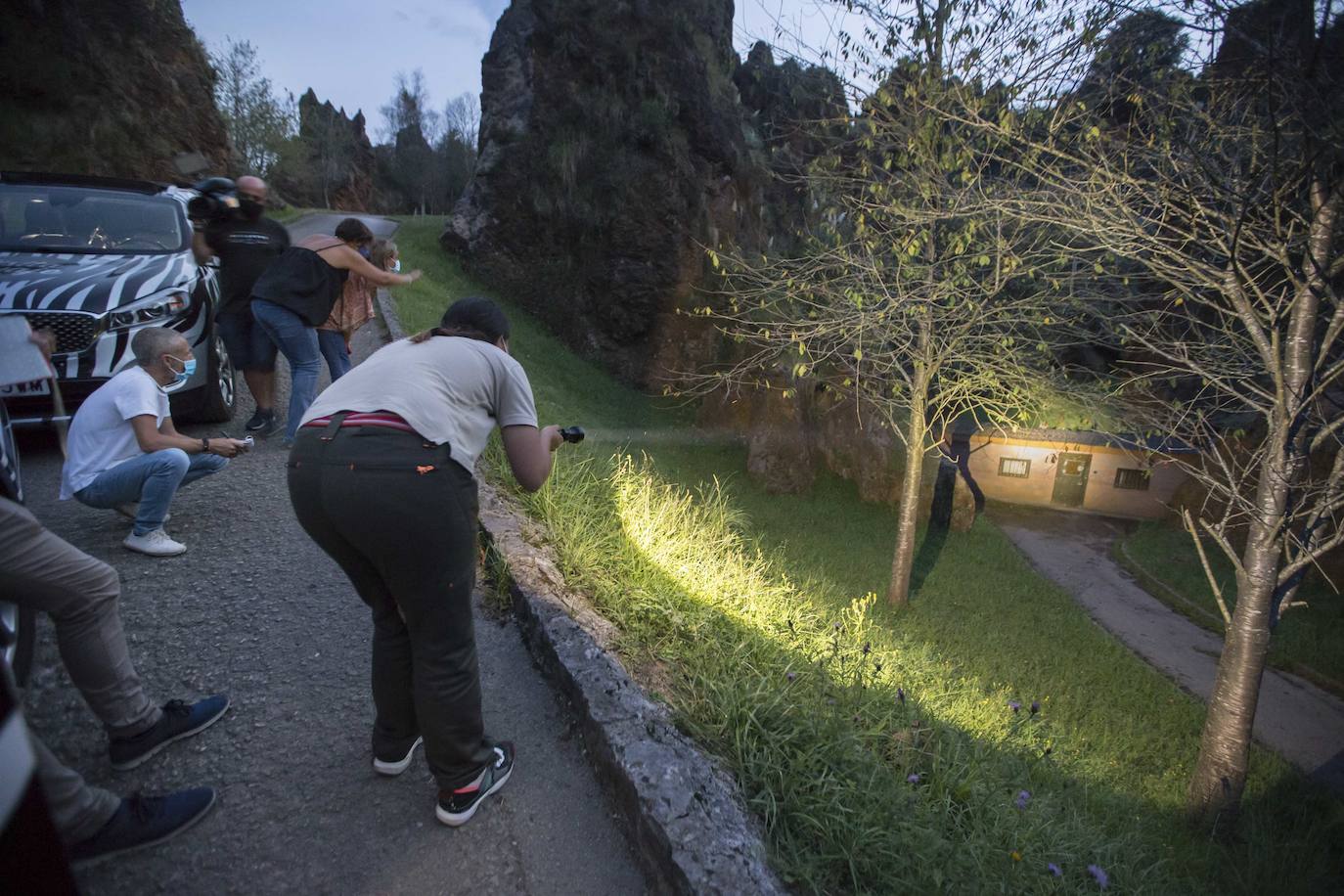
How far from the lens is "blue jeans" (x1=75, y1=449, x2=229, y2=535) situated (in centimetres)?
361


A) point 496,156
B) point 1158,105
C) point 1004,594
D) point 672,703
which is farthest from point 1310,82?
point 496,156

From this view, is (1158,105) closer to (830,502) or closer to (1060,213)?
(1060,213)

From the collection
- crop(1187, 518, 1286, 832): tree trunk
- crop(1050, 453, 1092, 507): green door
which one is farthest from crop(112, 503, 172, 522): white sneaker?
crop(1050, 453, 1092, 507): green door

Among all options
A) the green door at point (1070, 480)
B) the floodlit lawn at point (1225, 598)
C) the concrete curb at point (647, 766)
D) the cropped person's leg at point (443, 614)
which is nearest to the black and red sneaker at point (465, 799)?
the cropped person's leg at point (443, 614)

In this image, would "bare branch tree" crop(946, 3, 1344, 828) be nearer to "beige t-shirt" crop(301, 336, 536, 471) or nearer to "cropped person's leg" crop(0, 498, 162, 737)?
"beige t-shirt" crop(301, 336, 536, 471)

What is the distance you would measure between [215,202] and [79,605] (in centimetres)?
444

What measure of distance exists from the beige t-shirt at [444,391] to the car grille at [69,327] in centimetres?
401

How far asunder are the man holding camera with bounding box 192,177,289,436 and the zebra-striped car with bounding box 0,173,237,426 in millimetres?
275

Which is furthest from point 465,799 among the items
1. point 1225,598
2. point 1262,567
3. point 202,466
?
point 1225,598

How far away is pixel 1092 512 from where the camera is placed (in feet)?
54.2

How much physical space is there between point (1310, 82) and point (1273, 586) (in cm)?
374

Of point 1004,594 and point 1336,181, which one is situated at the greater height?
point 1336,181

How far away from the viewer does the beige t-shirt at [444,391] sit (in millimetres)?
1951

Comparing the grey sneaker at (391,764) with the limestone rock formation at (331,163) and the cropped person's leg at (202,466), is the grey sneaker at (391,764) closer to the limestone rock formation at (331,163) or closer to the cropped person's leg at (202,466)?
the cropped person's leg at (202,466)
